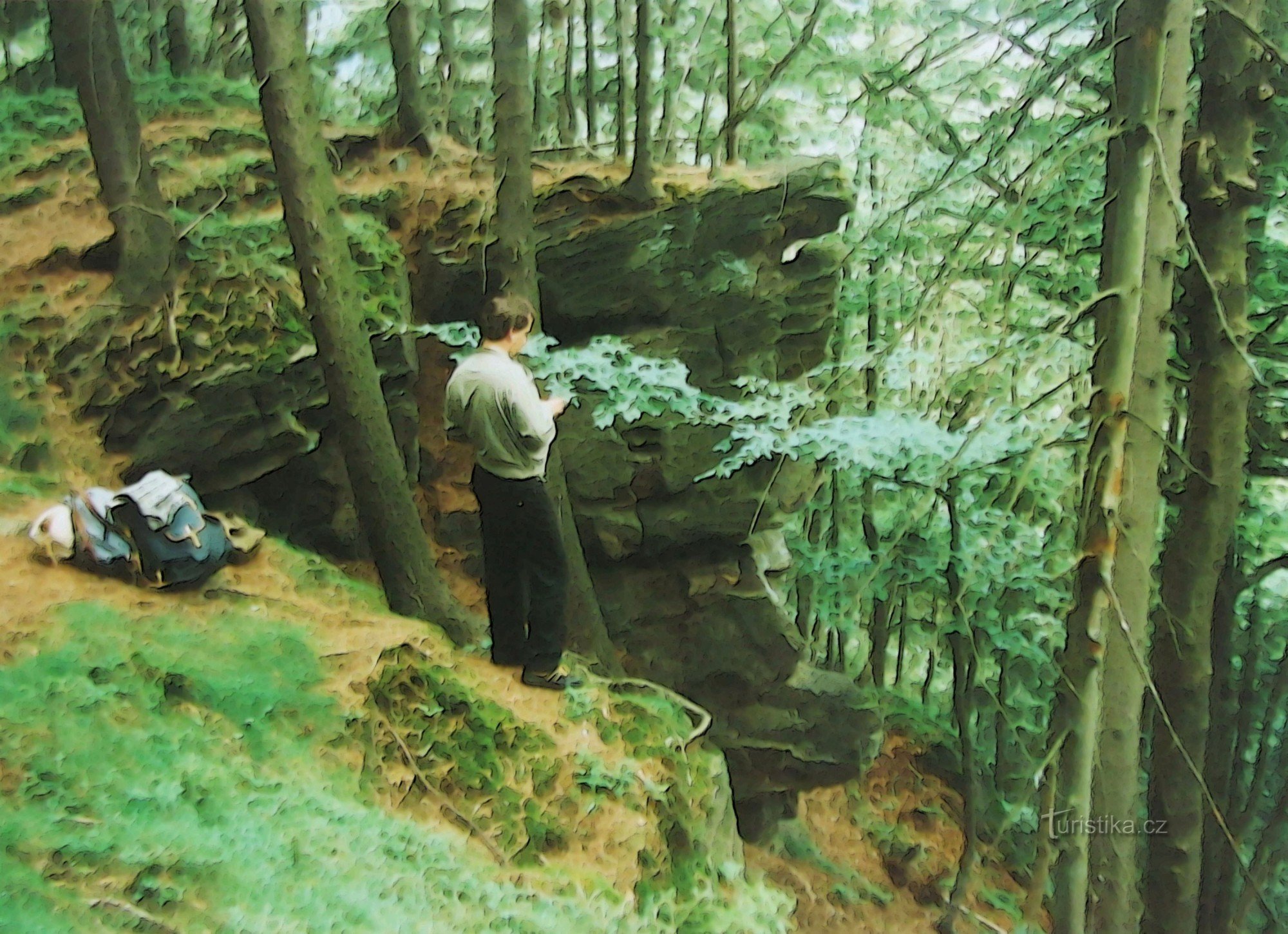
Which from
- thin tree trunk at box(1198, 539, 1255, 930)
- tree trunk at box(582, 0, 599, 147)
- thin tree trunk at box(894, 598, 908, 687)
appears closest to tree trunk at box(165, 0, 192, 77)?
tree trunk at box(582, 0, 599, 147)

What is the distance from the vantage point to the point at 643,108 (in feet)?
12.8

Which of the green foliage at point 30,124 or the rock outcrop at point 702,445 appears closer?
the green foliage at point 30,124

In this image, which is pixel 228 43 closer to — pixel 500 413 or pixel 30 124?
pixel 30 124

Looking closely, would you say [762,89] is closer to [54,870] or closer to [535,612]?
[535,612]

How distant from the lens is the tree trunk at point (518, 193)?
3268mm

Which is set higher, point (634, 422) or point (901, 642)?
point (634, 422)

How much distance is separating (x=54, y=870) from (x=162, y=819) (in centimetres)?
22

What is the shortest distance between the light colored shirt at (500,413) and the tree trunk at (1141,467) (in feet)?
5.85

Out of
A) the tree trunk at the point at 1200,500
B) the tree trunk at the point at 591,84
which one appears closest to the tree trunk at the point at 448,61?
the tree trunk at the point at 591,84

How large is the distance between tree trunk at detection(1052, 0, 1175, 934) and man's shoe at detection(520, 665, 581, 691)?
173 centimetres

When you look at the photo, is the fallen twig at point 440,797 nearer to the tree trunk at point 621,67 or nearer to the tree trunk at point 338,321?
the tree trunk at point 338,321

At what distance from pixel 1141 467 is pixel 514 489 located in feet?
6.41

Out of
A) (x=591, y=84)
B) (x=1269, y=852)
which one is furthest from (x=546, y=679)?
(x=1269, y=852)

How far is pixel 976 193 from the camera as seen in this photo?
160 inches
